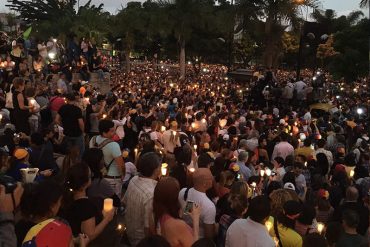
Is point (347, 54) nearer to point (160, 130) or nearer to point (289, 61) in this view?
point (160, 130)

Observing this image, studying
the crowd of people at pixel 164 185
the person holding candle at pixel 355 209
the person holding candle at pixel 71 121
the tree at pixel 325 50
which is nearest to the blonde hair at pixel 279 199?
the crowd of people at pixel 164 185

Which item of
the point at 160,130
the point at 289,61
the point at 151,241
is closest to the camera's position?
the point at 151,241

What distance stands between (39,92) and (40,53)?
7.84 meters

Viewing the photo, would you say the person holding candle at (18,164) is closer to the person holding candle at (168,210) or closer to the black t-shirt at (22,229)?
the black t-shirt at (22,229)

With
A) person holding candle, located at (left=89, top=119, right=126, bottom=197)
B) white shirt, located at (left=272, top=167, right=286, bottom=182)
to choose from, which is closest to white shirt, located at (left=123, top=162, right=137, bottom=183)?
person holding candle, located at (left=89, top=119, right=126, bottom=197)

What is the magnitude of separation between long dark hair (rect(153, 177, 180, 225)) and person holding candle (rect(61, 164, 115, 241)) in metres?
0.49

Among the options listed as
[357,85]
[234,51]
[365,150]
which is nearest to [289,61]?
[234,51]

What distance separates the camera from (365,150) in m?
9.39

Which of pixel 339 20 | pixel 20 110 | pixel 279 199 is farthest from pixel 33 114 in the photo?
pixel 339 20

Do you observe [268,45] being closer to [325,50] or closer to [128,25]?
[128,25]

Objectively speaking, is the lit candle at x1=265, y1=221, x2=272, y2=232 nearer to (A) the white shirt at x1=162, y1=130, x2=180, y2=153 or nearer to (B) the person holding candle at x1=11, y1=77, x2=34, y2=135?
(A) the white shirt at x1=162, y1=130, x2=180, y2=153

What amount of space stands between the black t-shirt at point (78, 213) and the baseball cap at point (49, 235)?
59 cm

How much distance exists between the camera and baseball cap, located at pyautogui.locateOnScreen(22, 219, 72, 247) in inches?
119

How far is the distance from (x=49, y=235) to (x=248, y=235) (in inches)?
65.2
